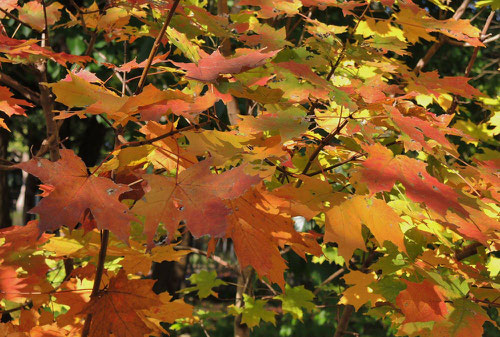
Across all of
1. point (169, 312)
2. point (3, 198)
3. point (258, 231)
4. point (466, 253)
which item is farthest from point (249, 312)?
point (3, 198)

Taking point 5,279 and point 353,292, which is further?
point 353,292

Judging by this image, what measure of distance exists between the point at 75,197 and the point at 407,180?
66 cm

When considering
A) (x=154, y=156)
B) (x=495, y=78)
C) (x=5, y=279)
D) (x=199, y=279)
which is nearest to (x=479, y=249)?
(x=154, y=156)

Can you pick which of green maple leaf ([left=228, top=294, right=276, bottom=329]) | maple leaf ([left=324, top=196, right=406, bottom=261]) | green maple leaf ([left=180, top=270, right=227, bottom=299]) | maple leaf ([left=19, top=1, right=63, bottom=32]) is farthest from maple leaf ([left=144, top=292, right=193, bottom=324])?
green maple leaf ([left=180, top=270, right=227, bottom=299])

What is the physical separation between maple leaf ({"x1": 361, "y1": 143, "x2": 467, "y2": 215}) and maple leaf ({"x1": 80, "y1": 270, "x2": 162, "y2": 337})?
58cm

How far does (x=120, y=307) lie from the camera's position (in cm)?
109

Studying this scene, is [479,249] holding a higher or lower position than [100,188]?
lower

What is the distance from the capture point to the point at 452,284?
1189mm

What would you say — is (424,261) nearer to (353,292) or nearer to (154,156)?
(353,292)

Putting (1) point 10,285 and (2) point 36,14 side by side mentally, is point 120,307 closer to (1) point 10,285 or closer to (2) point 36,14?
(1) point 10,285

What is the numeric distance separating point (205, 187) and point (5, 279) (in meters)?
0.65

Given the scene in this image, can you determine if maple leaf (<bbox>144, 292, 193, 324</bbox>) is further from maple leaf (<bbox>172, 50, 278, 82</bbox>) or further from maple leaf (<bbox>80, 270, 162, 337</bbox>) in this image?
maple leaf (<bbox>172, 50, 278, 82</bbox>)

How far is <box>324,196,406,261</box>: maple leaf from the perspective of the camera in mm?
1053

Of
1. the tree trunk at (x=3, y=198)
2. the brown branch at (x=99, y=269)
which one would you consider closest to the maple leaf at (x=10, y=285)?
the brown branch at (x=99, y=269)
